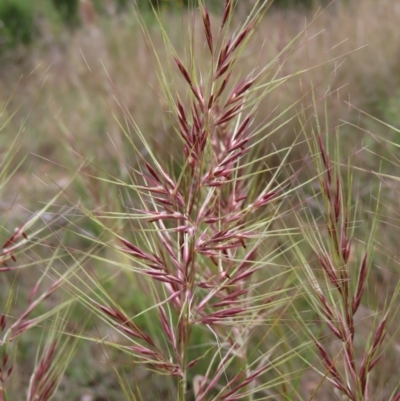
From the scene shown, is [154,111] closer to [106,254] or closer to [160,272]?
[106,254]

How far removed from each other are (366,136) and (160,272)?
2.28m

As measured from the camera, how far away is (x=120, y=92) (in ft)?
13.9

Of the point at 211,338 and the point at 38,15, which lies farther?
the point at 38,15

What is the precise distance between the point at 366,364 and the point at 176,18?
5.37 metres

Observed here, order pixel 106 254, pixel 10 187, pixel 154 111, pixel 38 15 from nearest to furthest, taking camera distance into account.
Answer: pixel 106 254 < pixel 154 111 < pixel 10 187 < pixel 38 15

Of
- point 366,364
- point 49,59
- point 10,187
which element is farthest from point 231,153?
point 49,59

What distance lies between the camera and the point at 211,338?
2158 millimetres

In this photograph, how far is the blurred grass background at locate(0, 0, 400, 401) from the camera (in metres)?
2.29

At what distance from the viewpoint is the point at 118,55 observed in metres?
5.39

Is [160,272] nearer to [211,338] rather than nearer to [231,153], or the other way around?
[231,153]

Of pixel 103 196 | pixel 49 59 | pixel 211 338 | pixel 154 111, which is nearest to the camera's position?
pixel 103 196

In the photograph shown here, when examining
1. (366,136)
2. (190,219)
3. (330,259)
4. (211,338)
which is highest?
(190,219)

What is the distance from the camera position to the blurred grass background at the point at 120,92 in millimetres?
2289

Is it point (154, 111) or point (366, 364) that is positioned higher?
point (366, 364)
